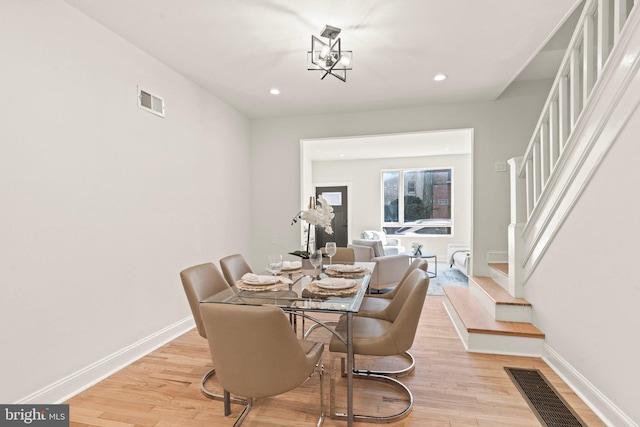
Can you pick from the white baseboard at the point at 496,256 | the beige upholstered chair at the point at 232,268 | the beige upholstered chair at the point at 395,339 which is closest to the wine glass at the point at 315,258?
the beige upholstered chair at the point at 395,339

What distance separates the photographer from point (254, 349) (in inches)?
58.4

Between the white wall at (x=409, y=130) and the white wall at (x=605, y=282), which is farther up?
the white wall at (x=409, y=130)

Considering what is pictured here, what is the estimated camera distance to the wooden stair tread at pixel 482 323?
9.12 ft

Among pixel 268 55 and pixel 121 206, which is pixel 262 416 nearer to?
pixel 121 206

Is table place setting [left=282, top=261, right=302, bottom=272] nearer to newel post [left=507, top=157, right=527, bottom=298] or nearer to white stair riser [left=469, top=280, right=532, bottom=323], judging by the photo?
white stair riser [left=469, top=280, right=532, bottom=323]

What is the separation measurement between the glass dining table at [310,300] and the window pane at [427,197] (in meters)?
6.48

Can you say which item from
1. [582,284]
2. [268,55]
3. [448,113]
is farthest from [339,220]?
[582,284]

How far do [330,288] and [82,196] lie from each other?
1.92m

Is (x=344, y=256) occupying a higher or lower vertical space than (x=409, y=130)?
lower

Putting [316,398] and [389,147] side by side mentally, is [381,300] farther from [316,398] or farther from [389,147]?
[389,147]

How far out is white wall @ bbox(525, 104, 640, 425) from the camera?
5.68 feet

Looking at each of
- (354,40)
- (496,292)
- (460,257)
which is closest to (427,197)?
(460,257)

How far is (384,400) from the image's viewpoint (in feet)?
6.95

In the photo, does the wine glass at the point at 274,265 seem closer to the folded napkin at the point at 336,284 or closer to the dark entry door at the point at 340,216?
the folded napkin at the point at 336,284
